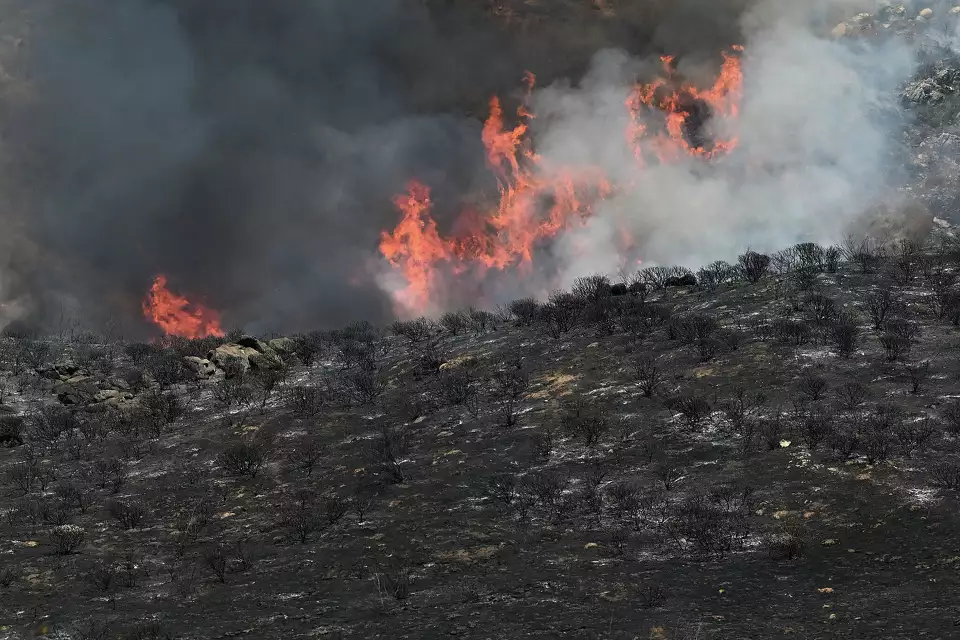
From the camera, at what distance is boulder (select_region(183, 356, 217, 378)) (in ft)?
106

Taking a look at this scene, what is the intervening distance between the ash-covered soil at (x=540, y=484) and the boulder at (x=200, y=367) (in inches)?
42.8

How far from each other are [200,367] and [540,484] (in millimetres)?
23027

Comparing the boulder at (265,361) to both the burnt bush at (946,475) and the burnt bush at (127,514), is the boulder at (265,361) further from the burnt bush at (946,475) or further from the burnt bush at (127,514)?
the burnt bush at (946,475)

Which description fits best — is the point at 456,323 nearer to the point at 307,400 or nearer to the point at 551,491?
the point at 307,400

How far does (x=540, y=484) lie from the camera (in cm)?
1545

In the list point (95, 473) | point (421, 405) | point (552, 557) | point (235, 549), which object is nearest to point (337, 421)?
point (421, 405)

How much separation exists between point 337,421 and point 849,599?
57.1 feet

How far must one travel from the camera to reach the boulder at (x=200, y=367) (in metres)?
32.4

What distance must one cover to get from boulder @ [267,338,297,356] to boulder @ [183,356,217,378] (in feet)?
13.8

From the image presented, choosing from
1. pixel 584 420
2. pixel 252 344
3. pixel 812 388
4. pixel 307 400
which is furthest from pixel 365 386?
pixel 812 388

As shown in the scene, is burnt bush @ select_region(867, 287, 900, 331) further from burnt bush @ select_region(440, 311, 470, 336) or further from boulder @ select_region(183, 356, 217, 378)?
Result: boulder @ select_region(183, 356, 217, 378)

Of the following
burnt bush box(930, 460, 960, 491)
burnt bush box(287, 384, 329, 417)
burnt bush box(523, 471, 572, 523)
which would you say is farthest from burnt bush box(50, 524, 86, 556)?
burnt bush box(930, 460, 960, 491)

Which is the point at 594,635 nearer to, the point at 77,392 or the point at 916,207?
the point at 77,392

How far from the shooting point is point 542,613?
1056 cm
